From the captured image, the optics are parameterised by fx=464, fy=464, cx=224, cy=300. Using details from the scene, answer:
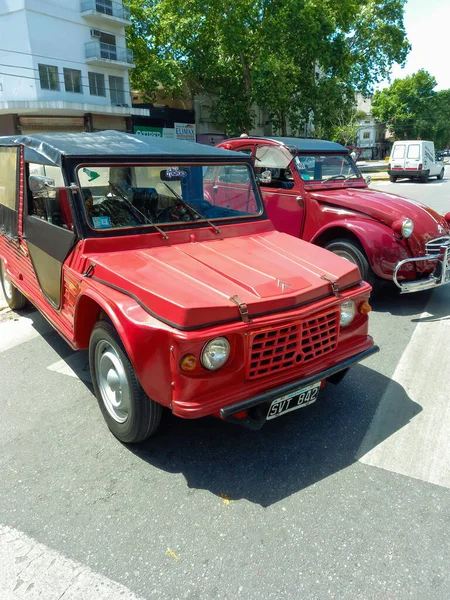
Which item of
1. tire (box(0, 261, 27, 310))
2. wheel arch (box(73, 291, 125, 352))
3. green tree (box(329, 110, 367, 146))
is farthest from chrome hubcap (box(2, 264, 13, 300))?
green tree (box(329, 110, 367, 146))

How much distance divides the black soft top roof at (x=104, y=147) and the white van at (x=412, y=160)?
2236 cm

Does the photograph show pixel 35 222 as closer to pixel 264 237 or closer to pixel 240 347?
pixel 264 237

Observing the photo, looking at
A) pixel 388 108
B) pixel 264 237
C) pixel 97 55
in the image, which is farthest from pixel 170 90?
pixel 388 108

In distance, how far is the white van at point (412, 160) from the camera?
77.4 ft

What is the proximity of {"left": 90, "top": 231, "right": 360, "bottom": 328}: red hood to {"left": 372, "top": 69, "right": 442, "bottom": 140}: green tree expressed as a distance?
210 feet

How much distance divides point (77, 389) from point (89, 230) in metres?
1.40

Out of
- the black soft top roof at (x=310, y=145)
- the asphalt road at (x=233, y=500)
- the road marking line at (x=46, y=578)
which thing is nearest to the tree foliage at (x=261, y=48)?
the black soft top roof at (x=310, y=145)

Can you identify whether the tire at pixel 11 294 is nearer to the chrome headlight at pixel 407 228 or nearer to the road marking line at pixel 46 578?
the road marking line at pixel 46 578

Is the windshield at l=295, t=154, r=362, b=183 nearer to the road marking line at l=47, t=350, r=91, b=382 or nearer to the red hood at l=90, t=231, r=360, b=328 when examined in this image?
the red hood at l=90, t=231, r=360, b=328

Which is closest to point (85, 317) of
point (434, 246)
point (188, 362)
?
point (188, 362)

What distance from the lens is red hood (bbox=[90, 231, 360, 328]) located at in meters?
2.62

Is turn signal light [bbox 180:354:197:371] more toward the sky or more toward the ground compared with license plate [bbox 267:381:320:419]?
more toward the sky

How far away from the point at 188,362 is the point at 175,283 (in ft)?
1.91

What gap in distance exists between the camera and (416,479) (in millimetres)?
2811
